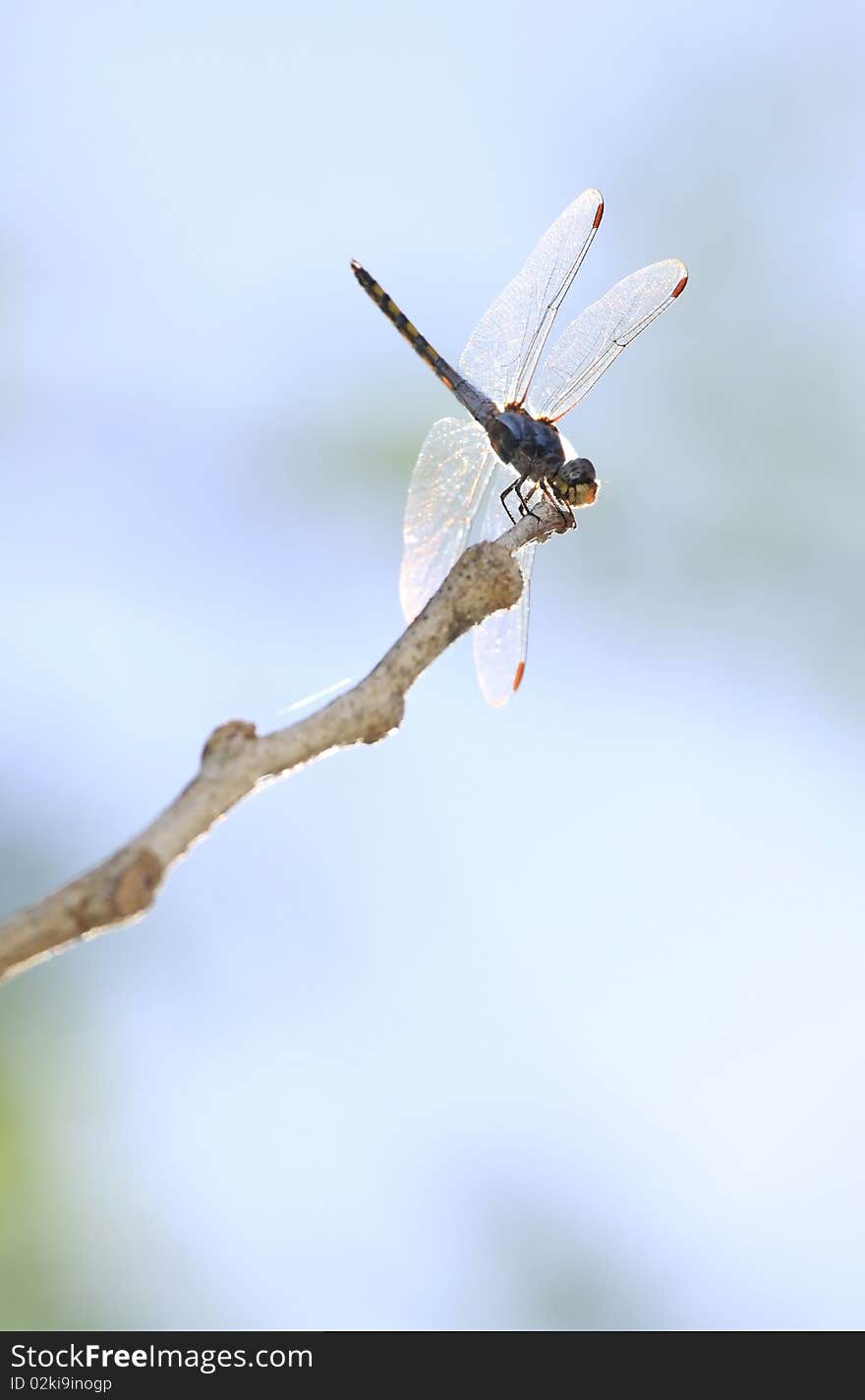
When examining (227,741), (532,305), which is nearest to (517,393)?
(532,305)

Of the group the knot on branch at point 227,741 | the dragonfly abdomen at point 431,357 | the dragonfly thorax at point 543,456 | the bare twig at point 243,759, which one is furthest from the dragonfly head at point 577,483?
the knot on branch at point 227,741

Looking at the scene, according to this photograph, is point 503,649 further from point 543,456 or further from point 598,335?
point 598,335

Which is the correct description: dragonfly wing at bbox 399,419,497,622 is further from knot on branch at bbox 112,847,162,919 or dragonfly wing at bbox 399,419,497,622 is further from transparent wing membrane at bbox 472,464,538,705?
knot on branch at bbox 112,847,162,919

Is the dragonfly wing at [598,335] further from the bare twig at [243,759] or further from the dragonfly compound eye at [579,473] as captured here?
the bare twig at [243,759]

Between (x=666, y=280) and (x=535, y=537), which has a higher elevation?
(x=666, y=280)

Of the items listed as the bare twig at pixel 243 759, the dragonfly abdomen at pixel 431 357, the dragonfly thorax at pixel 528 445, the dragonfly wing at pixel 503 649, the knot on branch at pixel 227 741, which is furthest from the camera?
the dragonfly abdomen at pixel 431 357

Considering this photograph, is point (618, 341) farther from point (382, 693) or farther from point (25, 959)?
point (25, 959)
